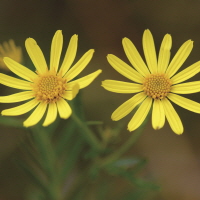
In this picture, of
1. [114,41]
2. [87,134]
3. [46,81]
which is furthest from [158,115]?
[114,41]

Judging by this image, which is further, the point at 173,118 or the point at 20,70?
the point at 20,70

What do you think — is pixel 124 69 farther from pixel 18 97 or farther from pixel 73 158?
pixel 73 158

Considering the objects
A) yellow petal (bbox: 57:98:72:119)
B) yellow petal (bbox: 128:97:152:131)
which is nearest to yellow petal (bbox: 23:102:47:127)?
yellow petal (bbox: 57:98:72:119)

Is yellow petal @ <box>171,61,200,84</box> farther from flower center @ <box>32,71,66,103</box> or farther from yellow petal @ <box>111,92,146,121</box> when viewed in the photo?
flower center @ <box>32,71,66,103</box>

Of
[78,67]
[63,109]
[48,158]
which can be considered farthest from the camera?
[48,158]

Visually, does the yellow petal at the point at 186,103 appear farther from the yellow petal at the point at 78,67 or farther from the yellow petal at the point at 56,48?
the yellow petal at the point at 56,48

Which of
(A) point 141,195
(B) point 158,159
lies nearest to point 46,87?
(A) point 141,195

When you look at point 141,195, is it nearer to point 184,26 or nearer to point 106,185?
point 106,185
